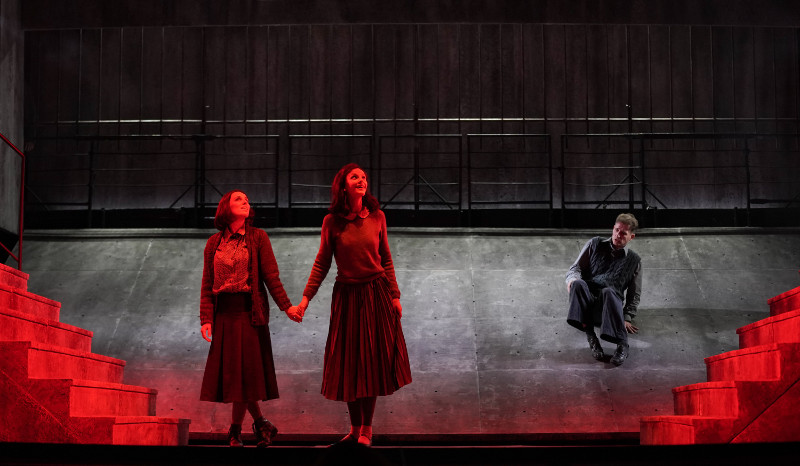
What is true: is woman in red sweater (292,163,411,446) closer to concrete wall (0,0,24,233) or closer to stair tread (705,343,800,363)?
stair tread (705,343,800,363)

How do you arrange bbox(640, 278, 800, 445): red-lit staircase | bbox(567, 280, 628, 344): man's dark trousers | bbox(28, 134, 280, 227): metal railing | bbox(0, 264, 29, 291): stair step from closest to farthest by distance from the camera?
bbox(640, 278, 800, 445): red-lit staircase < bbox(0, 264, 29, 291): stair step < bbox(567, 280, 628, 344): man's dark trousers < bbox(28, 134, 280, 227): metal railing

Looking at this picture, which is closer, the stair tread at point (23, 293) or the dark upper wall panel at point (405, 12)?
the stair tread at point (23, 293)

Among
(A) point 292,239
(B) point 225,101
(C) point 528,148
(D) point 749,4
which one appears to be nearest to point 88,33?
(B) point 225,101

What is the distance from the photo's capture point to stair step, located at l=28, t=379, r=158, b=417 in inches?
143

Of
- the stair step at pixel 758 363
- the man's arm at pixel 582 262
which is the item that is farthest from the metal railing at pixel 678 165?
the stair step at pixel 758 363

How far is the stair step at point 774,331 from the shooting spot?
3910 mm

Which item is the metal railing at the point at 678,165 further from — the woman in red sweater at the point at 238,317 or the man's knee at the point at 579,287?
the woman in red sweater at the point at 238,317

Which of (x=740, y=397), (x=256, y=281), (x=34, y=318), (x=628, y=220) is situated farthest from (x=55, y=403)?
(x=628, y=220)

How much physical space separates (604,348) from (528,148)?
13.0 ft

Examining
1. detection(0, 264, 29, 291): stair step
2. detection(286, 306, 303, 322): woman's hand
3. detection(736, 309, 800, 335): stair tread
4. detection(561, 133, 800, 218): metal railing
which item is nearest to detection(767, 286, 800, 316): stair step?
detection(736, 309, 800, 335): stair tread

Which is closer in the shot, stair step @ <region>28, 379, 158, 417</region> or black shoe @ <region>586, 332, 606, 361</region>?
stair step @ <region>28, 379, 158, 417</region>

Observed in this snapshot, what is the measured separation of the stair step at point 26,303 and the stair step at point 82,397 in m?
0.52

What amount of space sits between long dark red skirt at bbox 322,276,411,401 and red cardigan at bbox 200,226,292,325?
0.30m

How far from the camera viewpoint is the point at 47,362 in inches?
150
